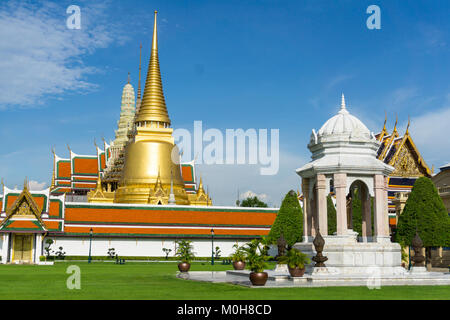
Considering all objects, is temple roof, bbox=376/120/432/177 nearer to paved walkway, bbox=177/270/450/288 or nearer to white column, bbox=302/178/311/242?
white column, bbox=302/178/311/242

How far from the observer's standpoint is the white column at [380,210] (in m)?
25.7

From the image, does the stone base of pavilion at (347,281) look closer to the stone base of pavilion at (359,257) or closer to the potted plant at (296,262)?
the potted plant at (296,262)

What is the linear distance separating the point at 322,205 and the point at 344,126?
13.9 feet

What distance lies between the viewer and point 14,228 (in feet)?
154

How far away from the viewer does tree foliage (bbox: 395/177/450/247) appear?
136 ft

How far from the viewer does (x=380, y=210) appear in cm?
2580

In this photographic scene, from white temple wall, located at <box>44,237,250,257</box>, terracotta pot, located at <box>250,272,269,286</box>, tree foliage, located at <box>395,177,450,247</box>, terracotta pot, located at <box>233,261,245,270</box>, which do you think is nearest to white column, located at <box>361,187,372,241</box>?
terracotta pot, located at <box>233,261,245,270</box>

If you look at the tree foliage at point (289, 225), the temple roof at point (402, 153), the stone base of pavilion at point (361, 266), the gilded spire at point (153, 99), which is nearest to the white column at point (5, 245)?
the tree foliage at point (289, 225)

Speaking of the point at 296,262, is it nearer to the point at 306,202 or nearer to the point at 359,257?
the point at 359,257

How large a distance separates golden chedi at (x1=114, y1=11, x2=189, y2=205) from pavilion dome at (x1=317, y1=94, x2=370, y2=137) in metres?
42.7

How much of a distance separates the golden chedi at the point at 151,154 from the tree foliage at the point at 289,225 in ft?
63.4
